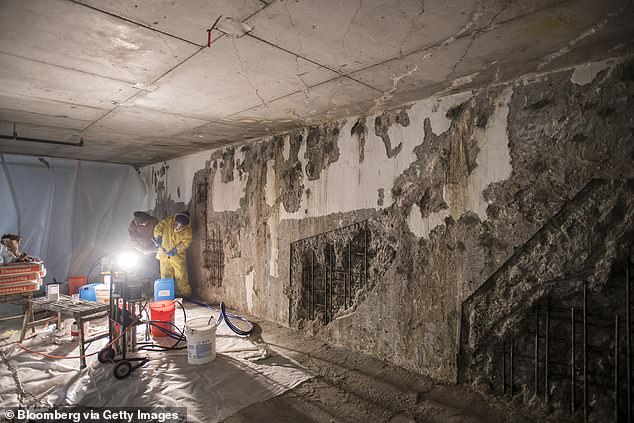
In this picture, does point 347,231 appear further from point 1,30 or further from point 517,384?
point 1,30

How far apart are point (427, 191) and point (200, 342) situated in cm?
212

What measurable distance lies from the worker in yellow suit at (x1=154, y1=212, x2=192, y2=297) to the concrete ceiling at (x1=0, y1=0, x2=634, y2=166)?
6.97 feet

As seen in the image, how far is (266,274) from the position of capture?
12.2 feet

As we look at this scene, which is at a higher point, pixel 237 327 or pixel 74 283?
pixel 74 283

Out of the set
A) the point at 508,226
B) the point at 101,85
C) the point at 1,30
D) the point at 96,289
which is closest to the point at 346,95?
the point at 508,226

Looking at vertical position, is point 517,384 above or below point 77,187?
below

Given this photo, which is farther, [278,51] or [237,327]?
[237,327]

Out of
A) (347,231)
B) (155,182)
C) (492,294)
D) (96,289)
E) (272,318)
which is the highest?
(155,182)

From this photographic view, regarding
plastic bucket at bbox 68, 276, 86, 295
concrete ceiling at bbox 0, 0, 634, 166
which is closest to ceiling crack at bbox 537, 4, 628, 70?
concrete ceiling at bbox 0, 0, 634, 166

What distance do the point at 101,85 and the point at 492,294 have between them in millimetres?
2861

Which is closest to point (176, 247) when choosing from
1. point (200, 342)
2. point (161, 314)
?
point (161, 314)

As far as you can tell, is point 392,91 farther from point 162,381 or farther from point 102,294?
point 102,294

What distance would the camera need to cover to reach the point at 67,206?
17.0 ft

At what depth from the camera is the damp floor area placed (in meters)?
2.05
